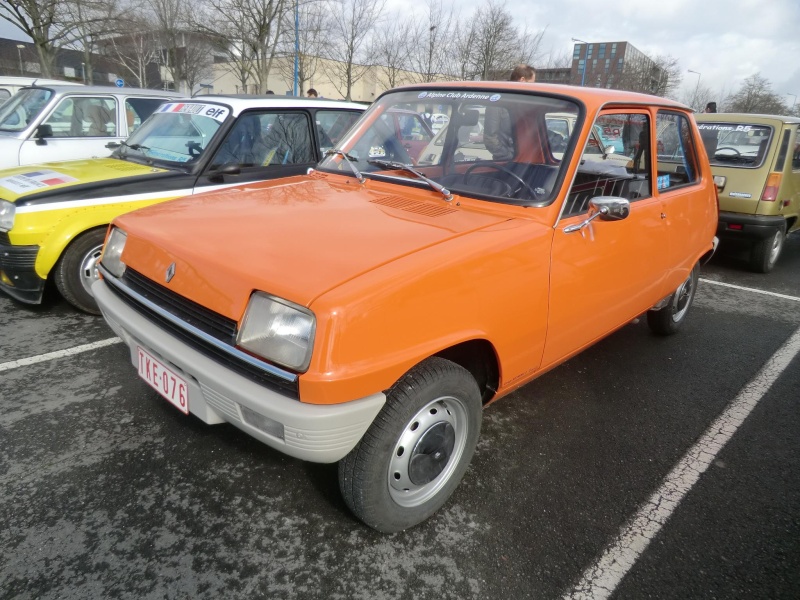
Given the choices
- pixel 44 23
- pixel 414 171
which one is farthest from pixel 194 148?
pixel 44 23

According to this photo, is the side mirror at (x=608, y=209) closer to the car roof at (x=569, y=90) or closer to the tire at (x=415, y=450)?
the car roof at (x=569, y=90)

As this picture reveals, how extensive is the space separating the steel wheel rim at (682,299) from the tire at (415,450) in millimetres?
2768

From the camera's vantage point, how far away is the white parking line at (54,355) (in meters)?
3.41

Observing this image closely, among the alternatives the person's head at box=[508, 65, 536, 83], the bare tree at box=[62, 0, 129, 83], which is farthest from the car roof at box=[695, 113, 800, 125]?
the bare tree at box=[62, 0, 129, 83]

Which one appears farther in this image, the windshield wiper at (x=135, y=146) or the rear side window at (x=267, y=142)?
the windshield wiper at (x=135, y=146)

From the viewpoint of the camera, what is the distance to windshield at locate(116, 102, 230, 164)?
182 inches

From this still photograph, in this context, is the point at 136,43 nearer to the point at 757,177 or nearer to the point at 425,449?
the point at 757,177

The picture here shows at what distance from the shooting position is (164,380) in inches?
87.0

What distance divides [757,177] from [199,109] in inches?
244

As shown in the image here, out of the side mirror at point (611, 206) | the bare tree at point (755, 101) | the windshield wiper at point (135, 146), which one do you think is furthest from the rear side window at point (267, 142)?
the bare tree at point (755, 101)

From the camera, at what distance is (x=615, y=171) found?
9.97 ft

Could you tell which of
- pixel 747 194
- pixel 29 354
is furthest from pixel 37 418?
pixel 747 194

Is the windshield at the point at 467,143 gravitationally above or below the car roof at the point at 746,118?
below

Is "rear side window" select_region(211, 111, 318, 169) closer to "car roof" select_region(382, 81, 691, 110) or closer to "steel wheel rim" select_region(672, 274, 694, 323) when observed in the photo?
"car roof" select_region(382, 81, 691, 110)
